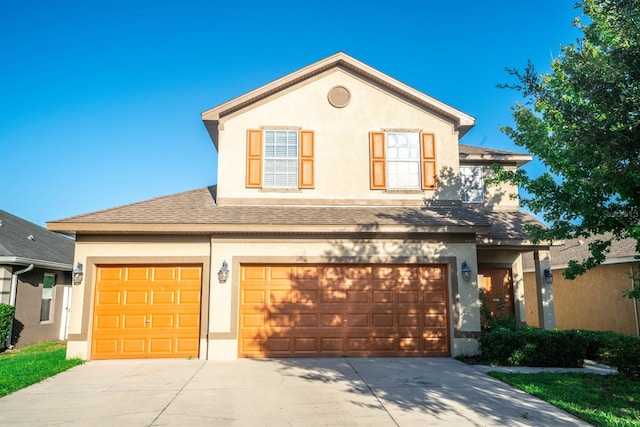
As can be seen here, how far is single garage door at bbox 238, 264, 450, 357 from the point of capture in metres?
11.4

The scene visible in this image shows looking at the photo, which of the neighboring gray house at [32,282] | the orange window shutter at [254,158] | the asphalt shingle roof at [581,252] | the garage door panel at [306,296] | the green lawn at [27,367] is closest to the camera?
the green lawn at [27,367]

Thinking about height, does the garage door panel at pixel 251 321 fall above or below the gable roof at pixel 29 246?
below

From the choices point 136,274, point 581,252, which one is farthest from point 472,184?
point 136,274

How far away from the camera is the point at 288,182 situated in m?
12.8

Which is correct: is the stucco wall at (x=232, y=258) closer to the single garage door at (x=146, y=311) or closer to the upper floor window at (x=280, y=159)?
the single garage door at (x=146, y=311)

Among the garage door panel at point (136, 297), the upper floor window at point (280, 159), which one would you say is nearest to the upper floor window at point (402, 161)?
the upper floor window at point (280, 159)

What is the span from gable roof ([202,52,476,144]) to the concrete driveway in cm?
698

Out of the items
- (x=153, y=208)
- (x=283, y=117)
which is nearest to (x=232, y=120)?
(x=283, y=117)

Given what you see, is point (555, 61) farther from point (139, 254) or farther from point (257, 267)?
point (139, 254)

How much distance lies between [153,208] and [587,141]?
32.8 ft

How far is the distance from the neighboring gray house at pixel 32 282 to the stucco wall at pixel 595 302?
18555 mm

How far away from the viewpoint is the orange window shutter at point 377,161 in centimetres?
1286

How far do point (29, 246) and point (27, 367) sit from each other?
24.2 feet

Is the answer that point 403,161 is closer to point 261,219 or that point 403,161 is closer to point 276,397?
point 261,219
